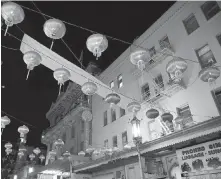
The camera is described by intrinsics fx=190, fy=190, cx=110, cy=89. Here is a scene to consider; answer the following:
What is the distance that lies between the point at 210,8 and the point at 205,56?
3829 millimetres

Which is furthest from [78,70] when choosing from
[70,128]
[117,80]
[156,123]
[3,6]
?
[70,128]

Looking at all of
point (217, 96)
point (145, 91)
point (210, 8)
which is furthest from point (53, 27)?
point (210, 8)

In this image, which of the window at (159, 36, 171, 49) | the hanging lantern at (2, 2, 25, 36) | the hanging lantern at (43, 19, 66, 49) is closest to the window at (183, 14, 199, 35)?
the window at (159, 36, 171, 49)

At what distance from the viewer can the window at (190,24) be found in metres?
15.2

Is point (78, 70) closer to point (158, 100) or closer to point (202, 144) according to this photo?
point (158, 100)

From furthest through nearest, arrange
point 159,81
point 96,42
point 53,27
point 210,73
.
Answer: point 159,81
point 210,73
point 96,42
point 53,27

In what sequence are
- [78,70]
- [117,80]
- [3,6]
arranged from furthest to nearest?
[117,80], [78,70], [3,6]

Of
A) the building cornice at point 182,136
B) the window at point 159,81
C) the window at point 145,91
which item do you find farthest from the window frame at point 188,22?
the building cornice at point 182,136

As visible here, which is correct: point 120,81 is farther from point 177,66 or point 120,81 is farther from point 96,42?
point 96,42

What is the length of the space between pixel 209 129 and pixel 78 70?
11.4m

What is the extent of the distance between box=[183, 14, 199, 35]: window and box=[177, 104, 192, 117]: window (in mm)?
6110

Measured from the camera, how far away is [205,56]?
13812 millimetres

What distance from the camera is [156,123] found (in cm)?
1545

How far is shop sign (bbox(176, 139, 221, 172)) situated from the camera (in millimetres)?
9711
